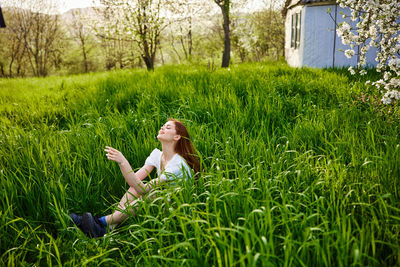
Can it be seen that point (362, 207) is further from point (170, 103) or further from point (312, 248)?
point (170, 103)

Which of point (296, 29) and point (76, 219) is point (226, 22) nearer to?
point (296, 29)

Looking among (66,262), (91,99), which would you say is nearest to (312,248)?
(66,262)

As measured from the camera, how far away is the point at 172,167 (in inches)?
107

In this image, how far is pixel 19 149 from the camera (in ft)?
11.2

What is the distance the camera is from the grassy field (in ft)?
5.50

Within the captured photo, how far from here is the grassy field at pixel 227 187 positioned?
1.68m

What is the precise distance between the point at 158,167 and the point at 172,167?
0.30 m

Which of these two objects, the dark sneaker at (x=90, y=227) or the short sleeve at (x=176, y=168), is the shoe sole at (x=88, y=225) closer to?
the dark sneaker at (x=90, y=227)

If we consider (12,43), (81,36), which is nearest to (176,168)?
(12,43)

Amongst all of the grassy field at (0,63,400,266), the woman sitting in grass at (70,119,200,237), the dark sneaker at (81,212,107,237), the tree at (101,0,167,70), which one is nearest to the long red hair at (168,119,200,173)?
the woman sitting in grass at (70,119,200,237)

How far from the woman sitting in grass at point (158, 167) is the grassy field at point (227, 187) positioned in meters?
0.11

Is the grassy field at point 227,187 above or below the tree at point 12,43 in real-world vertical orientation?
below

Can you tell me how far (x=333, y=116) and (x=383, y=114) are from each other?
31.6 inches

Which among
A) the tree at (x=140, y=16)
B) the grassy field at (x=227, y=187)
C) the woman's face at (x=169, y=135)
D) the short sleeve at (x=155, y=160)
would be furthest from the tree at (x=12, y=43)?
the woman's face at (x=169, y=135)
